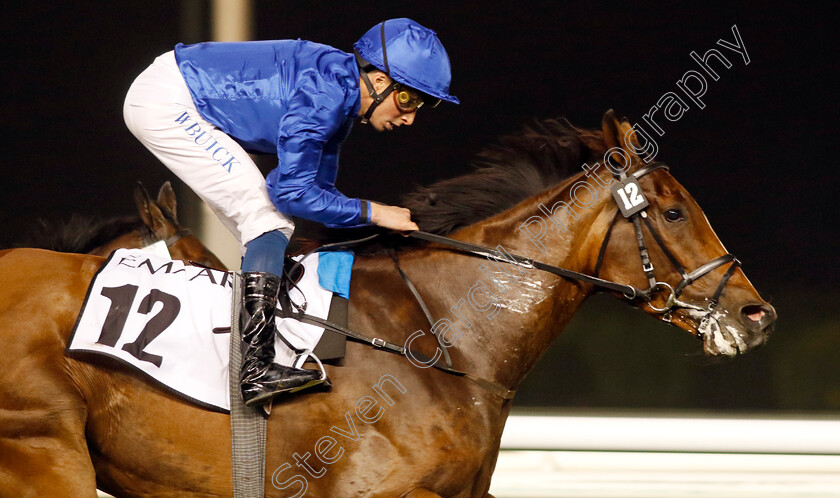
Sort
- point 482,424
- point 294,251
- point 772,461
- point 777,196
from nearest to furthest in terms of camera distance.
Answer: point 482,424 → point 294,251 → point 772,461 → point 777,196

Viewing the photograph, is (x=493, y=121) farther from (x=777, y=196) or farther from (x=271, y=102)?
(x=271, y=102)

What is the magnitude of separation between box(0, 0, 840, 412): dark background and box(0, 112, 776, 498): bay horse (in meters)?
1.89

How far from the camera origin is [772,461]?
349 centimetres

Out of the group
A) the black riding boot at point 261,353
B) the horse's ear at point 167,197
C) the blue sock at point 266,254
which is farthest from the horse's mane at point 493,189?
the horse's ear at point 167,197

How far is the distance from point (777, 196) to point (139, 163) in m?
3.36

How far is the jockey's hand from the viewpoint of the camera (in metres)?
2.19

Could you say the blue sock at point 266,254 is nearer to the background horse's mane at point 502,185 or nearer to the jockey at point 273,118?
the jockey at point 273,118

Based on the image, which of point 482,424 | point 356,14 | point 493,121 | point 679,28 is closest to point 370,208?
point 482,424

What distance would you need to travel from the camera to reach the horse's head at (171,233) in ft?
11.0

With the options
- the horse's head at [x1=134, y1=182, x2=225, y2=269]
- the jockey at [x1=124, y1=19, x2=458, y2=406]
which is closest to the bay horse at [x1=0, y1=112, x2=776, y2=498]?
the jockey at [x1=124, y1=19, x2=458, y2=406]

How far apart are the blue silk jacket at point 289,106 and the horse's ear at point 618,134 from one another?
696 millimetres

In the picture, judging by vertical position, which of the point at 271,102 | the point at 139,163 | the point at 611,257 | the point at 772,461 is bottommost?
the point at 772,461

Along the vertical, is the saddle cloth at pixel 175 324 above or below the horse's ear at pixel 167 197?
above

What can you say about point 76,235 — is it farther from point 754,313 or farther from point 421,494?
point 754,313
